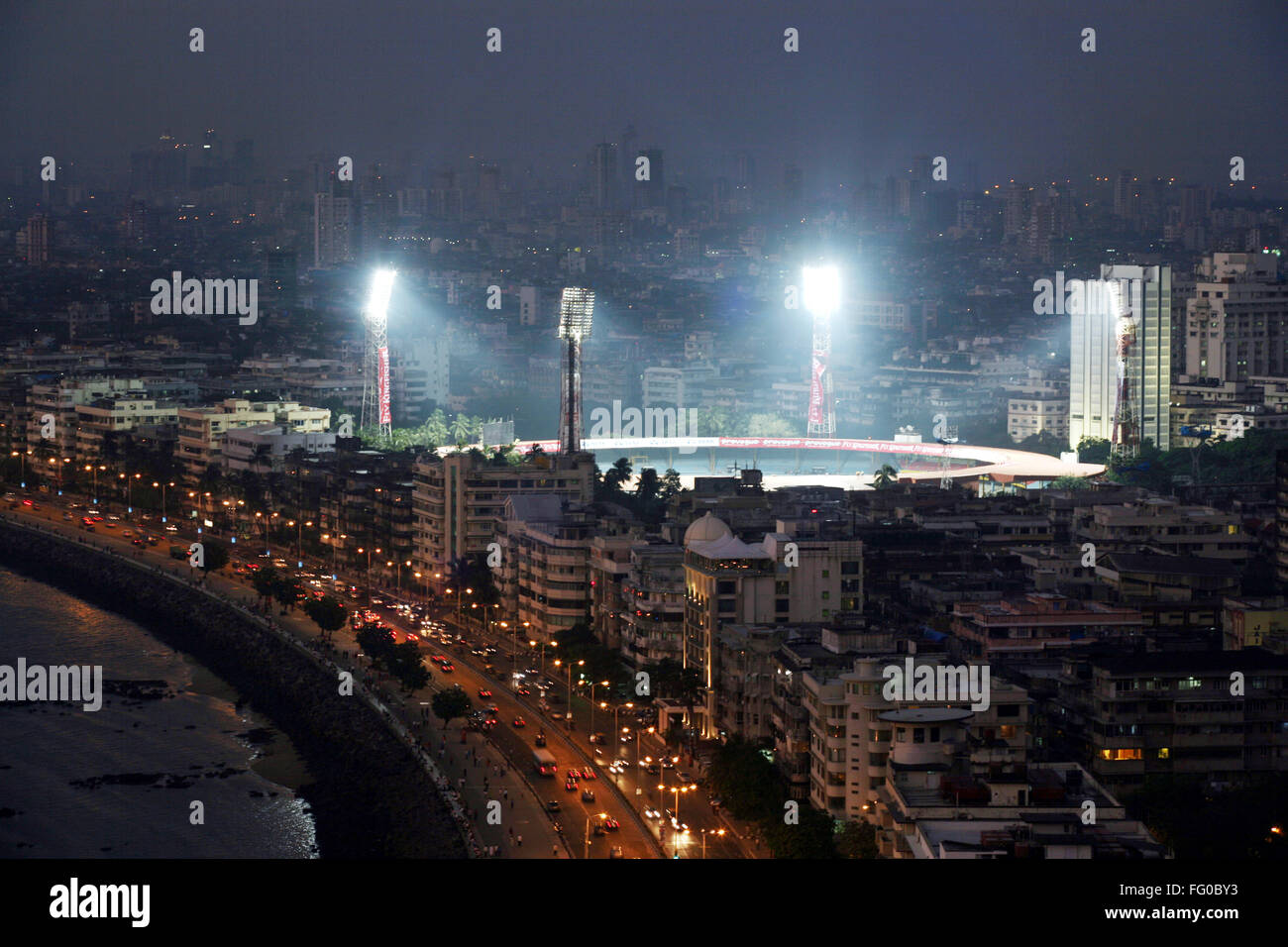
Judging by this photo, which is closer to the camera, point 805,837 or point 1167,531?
point 805,837

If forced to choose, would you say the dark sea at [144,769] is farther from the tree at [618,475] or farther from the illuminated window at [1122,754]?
the tree at [618,475]

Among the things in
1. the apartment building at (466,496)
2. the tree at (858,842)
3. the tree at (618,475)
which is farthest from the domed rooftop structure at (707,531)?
the tree at (618,475)

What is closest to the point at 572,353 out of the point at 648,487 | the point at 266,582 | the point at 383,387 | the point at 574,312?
the point at 574,312

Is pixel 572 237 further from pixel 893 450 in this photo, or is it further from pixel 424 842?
pixel 424 842

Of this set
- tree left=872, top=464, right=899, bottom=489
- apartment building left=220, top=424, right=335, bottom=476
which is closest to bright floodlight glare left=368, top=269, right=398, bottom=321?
apartment building left=220, top=424, right=335, bottom=476

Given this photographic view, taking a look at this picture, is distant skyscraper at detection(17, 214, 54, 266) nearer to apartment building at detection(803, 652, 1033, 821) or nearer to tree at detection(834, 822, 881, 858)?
apartment building at detection(803, 652, 1033, 821)

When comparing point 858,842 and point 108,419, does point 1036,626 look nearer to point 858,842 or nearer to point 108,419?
point 858,842
